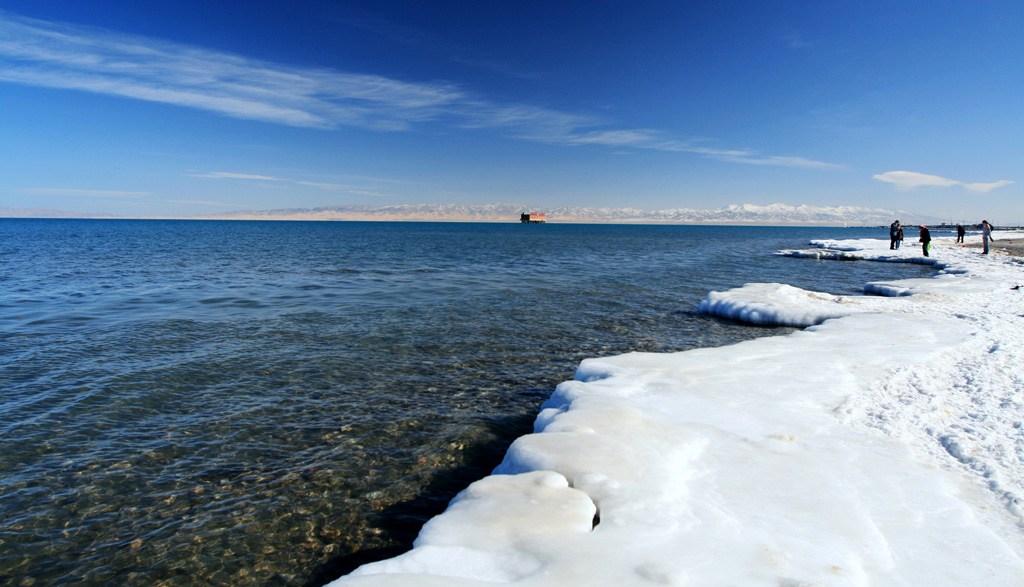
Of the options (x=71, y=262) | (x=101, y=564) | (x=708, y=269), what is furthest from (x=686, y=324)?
(x=71, y=262)

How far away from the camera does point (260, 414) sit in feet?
27.7

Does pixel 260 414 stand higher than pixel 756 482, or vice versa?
pixel 756 482

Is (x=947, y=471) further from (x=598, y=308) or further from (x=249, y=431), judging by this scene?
(x=598, y=308)

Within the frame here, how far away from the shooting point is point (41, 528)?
5.48 metres

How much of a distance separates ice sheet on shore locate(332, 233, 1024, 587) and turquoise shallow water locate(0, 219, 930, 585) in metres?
1.59

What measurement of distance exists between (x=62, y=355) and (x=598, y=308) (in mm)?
15885

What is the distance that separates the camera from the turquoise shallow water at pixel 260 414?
531 cm

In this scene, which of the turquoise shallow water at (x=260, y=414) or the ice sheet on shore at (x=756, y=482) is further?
the turquoise shallow water at (x=260, y=414)

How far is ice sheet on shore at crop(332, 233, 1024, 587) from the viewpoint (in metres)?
3.93

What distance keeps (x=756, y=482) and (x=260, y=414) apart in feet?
25.8

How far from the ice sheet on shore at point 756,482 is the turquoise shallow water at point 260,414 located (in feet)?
5.21

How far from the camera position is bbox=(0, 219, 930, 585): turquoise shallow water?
17.4 ft

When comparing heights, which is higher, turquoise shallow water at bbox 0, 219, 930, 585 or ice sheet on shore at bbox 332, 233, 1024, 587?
ice sheet on shore at bbox 332, 233, 1024, 587

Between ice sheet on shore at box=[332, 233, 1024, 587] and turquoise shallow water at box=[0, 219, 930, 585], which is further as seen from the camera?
turquoise shallow water at box=[0, 219, 930, 585]
